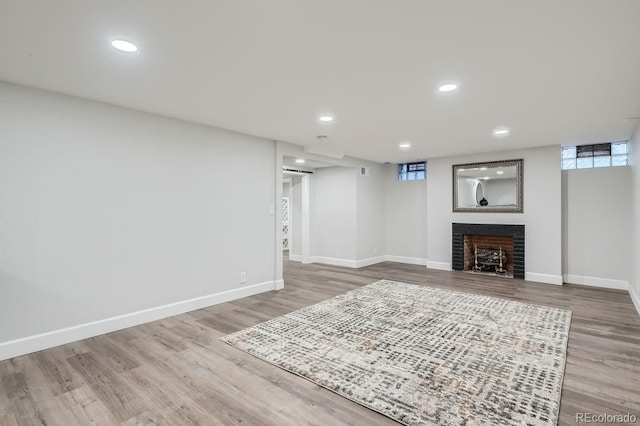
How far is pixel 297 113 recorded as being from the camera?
3.58 m

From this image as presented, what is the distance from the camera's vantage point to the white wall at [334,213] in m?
7.02

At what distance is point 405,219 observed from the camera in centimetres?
756

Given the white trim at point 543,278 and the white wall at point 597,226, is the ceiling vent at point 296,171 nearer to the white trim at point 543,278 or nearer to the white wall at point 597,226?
the white trim at point 543,278

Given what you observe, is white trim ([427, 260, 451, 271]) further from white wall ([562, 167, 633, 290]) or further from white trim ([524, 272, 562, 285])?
white wall ([562, 167, 633, 290])

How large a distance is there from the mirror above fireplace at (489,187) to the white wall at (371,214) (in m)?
1.75

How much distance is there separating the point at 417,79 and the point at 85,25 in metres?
2.32

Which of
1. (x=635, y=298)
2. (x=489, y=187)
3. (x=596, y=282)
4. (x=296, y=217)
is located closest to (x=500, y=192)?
(x=489, y=187)

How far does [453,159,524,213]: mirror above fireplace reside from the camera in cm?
584

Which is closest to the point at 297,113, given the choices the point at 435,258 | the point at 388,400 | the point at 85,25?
the point at 85,25

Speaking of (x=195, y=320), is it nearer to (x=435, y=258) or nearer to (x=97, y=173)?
(x=97, y=173)

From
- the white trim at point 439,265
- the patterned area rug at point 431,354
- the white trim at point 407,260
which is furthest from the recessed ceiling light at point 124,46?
the white trim at point 407,260

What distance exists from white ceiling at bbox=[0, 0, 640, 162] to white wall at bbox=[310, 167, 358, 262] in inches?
129

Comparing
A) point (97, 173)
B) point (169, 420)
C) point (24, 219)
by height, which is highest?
point (97, 173)

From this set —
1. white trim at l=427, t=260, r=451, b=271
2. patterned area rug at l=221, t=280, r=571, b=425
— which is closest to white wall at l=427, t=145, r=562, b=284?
white trim at l=427, t=260, r=451, b=271
